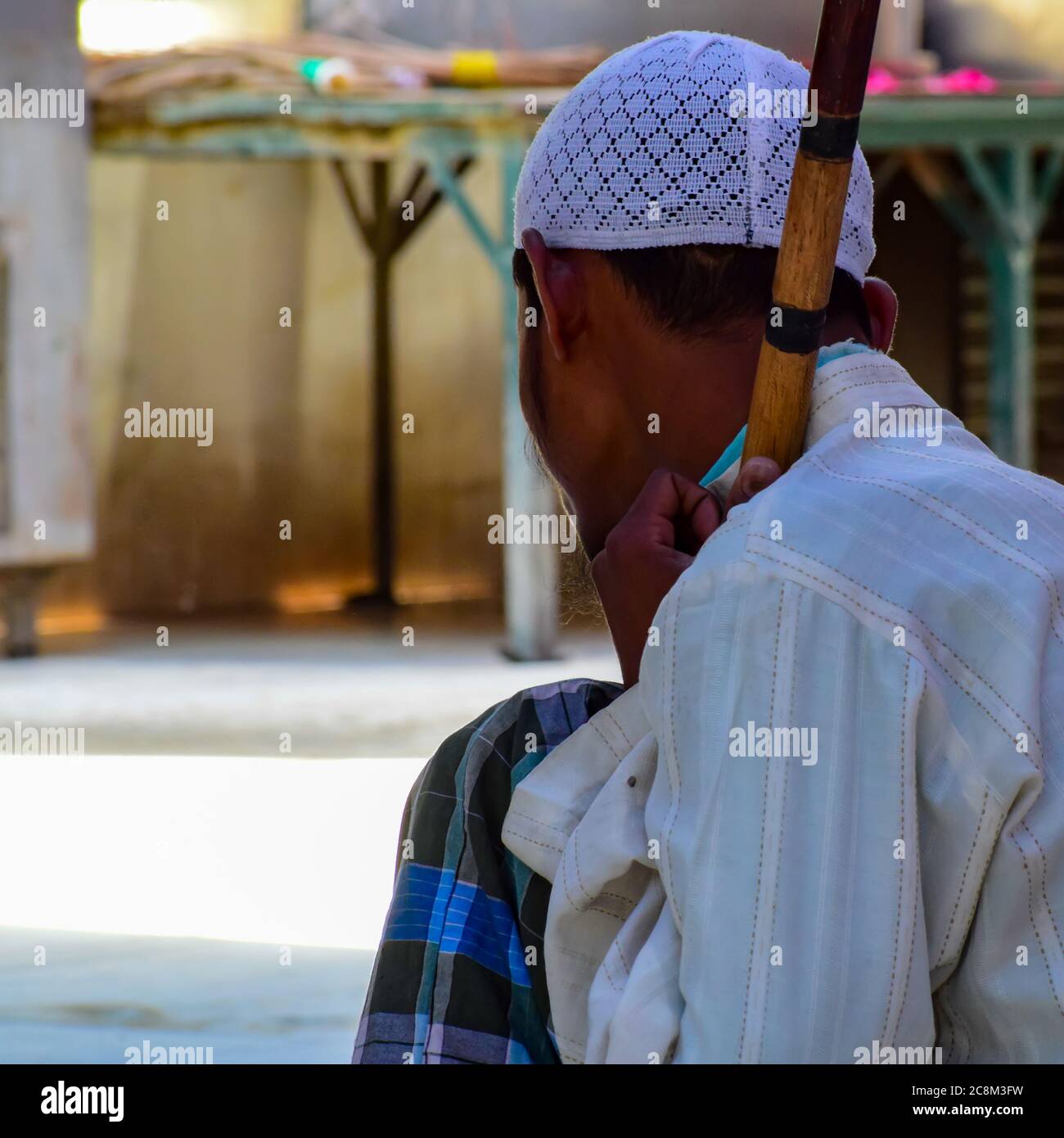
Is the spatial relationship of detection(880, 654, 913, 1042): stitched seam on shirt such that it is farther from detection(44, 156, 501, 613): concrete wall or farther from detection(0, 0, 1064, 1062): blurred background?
detection(44, 156, 501, 613): concrete wall

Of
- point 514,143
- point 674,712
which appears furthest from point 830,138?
point 514,143

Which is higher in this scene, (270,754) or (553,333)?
(553,333)

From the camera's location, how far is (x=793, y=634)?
111 centimetres

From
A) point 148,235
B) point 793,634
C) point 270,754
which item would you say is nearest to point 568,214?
point 793,634

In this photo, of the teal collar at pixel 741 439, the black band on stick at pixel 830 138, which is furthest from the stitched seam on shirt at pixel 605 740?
the black band on stick at pixel 830 138

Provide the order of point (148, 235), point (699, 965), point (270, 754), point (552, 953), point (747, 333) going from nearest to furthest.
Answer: point (699, 965)
point (552, 953)
point (747, 333)
point (270, 754)
point (148, 235)

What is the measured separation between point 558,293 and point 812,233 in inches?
9.9

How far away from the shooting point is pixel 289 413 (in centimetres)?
1360

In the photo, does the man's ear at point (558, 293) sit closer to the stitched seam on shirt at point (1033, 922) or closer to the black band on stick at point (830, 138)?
the black band on stick at point (830, 138)

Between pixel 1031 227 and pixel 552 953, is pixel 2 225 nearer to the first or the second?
pixel 1031 227

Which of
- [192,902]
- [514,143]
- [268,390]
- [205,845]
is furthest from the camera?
[268,390]

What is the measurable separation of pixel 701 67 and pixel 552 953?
0.69 meters

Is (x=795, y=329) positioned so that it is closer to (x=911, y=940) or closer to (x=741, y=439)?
(x=741, y=439)

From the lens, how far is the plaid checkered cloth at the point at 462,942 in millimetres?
1426
